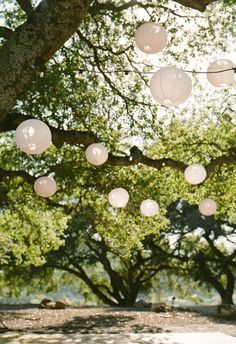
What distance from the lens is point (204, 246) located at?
86.3 ft

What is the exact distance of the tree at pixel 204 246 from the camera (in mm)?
23344

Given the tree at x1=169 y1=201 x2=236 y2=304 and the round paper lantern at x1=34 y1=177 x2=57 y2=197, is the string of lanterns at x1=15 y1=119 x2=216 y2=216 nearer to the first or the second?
the round paper lantern at x1=34 y1=177 x2=57 y2=197

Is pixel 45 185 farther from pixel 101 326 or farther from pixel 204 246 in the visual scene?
pixel 204 246

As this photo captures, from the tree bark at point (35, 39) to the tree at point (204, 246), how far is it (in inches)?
752

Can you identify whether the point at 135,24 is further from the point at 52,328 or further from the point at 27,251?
the point at 27,251

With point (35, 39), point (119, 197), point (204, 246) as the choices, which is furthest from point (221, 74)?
point (204, 246)

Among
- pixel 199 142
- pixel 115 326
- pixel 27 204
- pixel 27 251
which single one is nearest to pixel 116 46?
pixel 199 142

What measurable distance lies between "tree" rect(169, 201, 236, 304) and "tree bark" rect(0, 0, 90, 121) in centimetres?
1909

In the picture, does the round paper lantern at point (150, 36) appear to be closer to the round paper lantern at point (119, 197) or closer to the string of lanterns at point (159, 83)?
the string of lanterns at point (159, 83)

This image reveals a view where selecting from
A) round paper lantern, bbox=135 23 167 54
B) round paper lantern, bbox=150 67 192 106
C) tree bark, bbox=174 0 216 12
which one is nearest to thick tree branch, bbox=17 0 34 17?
round paper lantern, bbox=135 23 167 54

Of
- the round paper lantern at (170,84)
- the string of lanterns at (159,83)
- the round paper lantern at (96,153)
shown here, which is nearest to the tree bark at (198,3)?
the string of lanterns at (159,83)

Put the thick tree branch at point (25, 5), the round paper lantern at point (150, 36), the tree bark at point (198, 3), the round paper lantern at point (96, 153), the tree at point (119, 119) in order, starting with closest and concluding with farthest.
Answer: the tree bark at point (198, 3)
the round paper lantern at point (150, 36)
the thick tree branch at point (25, 5)
the round paper lantern at point (96, 153)
the tree at point (119, 119)

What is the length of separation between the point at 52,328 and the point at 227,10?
8309 mm

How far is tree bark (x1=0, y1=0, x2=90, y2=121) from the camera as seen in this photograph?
15.8 ft
